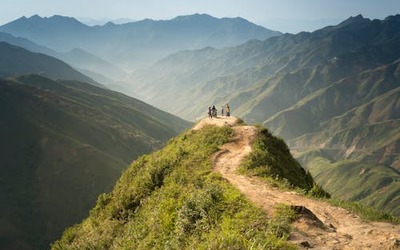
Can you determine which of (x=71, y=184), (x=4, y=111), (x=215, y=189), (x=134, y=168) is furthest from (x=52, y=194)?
(x=215, y=189)

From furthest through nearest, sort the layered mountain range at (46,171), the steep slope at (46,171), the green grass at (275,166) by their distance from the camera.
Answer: the steep slope at (46,171)
the layered mountain range at (46,171)
the green grass at (275,166)

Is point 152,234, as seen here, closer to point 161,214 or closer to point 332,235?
point 161,214

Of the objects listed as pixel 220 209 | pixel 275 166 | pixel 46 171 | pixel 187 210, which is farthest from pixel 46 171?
pixel 220 209

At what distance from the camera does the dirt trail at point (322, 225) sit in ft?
51.0

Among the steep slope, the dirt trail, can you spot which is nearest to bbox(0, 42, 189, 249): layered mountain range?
the steep slope

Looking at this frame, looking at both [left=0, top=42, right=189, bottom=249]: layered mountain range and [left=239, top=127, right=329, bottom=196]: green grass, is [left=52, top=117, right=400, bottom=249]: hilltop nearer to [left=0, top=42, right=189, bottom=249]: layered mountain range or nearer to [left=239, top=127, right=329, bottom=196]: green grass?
[left=239, top=127, right=329, bottom=196]: green grass

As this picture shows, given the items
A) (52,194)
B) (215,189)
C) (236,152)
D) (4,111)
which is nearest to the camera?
(215,189)

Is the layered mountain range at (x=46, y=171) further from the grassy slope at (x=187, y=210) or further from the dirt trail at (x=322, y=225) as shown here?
the dirt trail at (x=322, y=225)

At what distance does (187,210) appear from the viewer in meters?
20.1

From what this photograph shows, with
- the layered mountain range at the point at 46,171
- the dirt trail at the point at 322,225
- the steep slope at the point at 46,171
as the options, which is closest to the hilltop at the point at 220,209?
the dirt trail at the point at 322,225

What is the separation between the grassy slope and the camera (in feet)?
53.3

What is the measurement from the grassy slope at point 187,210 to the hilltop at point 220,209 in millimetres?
50

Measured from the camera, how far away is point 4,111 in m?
182

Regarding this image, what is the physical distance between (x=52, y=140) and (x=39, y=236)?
172ft
